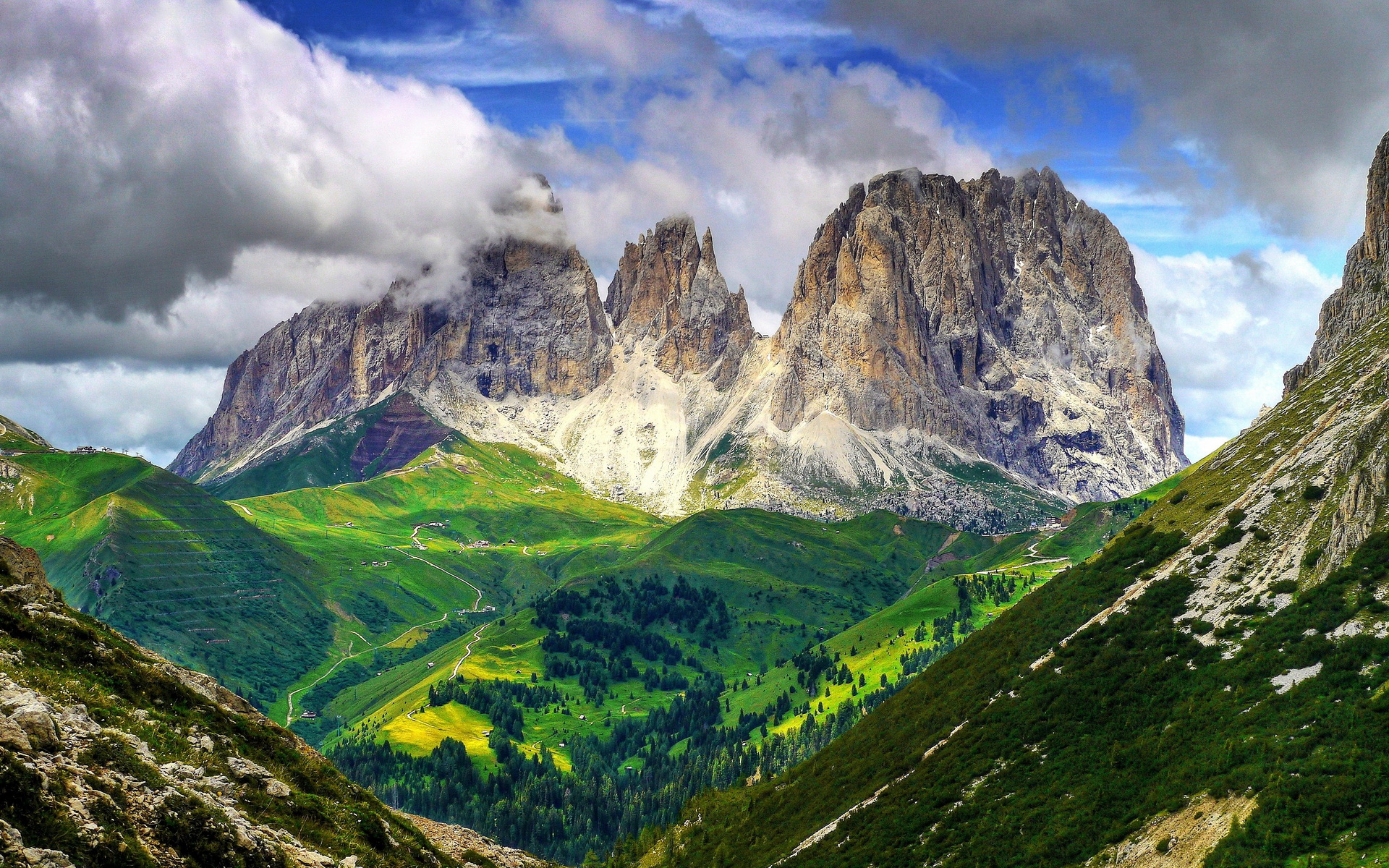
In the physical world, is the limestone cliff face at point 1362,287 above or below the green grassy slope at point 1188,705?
above

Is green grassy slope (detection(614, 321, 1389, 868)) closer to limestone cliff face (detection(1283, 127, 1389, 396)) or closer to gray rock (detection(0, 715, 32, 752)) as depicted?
limestone cliff face (detection(1283, 127, 1389, 396))

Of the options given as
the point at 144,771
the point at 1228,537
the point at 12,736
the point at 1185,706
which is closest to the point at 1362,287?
the point at 1228,537

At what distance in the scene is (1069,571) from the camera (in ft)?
521

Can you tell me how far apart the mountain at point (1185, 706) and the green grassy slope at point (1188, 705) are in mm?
243

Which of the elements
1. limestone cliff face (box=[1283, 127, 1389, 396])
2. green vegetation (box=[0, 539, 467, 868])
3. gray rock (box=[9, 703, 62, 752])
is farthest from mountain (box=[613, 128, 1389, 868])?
gray rock (box=[9, 703, 62, 752])

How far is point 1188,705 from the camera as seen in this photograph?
294 ft

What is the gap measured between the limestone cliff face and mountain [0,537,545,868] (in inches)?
6201

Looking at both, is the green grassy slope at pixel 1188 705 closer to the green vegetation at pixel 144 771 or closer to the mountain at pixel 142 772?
the mountain at pixel 142 772

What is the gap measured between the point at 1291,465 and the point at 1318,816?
193ft

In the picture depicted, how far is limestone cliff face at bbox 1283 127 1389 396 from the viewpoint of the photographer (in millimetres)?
162500

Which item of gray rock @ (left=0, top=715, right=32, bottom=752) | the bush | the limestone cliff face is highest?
the limestone cliff face

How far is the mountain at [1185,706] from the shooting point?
6994cm

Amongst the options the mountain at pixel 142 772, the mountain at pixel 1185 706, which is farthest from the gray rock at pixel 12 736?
the mountain at pixel 1185 706

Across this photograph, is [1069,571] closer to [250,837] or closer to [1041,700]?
[1041,700]
